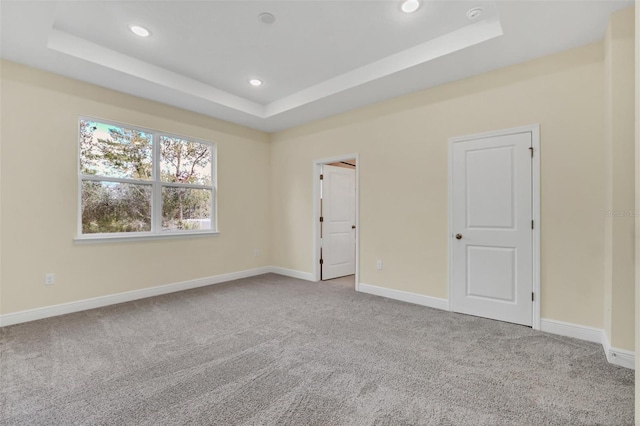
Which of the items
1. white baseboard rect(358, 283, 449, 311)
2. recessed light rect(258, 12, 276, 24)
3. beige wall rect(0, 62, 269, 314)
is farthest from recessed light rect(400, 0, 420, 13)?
beige wall rect(0, 62, 269, 314)

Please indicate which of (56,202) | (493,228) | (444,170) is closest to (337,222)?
(444,170)

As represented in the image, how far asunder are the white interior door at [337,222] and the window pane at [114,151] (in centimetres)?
272

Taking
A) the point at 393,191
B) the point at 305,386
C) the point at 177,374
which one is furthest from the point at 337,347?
the point at 393,191

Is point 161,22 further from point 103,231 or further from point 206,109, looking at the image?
point 103,231

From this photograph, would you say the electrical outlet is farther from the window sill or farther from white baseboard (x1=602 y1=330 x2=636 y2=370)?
white baseboard (x1=602 y1=330 x2=636 y2=370)

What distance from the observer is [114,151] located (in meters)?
3.77

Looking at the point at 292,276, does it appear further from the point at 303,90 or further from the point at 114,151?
the point at 114,151

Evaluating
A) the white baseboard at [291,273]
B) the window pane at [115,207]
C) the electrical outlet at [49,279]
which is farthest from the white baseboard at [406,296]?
the electrical outlet at [49,279]

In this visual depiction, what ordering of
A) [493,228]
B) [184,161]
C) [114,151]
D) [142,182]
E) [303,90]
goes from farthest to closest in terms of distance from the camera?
[184,161] < [303,90] < [142,182] < [114,151] < [493,228]

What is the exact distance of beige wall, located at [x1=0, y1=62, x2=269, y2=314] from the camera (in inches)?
119

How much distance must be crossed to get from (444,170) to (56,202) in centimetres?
451

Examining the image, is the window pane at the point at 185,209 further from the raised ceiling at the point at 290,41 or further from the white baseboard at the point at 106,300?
the raised ceiling at the point at 290,41

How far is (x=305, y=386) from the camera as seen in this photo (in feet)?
6.42

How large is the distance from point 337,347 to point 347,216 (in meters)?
3.15
